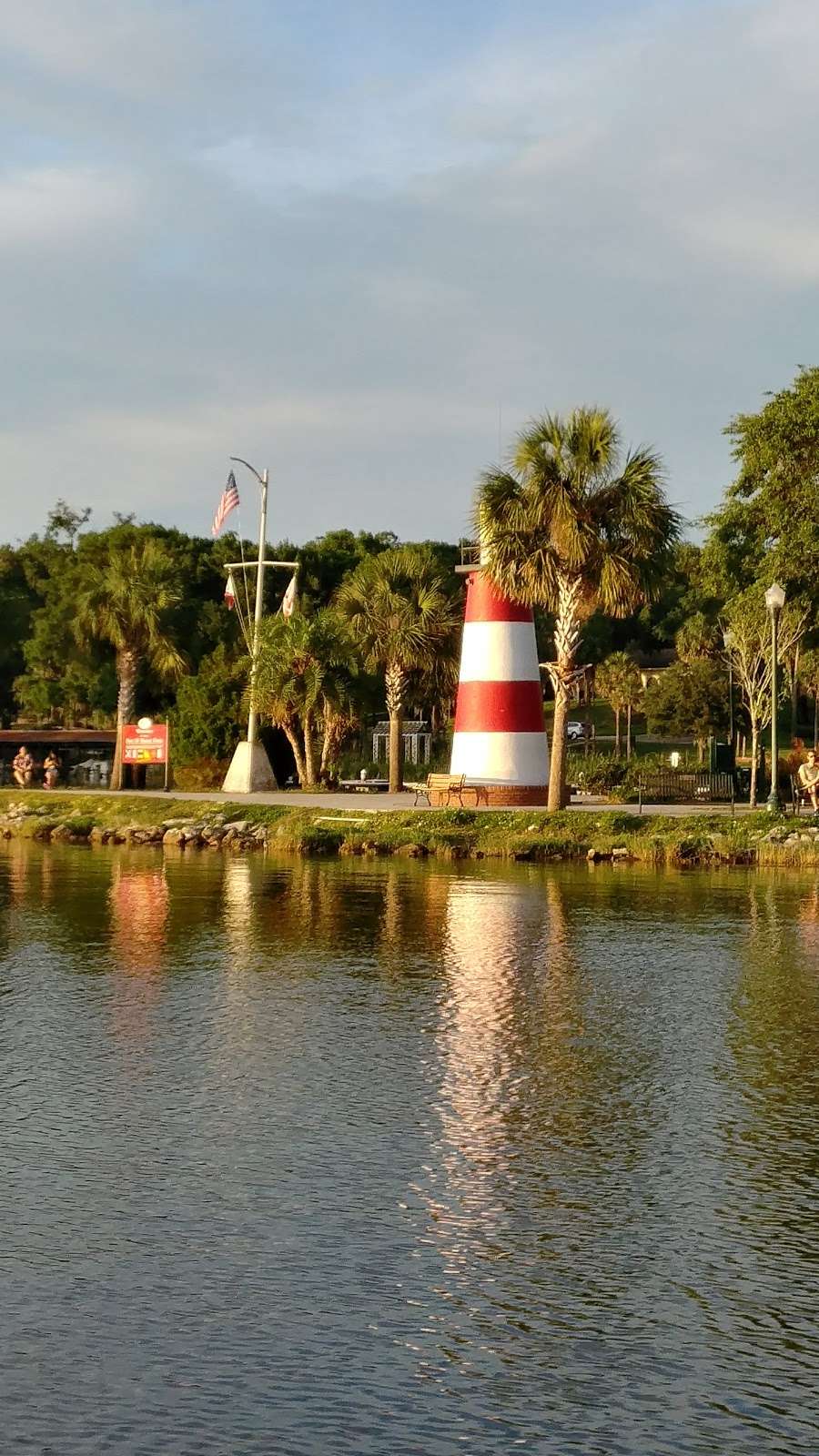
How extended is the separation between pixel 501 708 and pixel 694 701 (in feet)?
137

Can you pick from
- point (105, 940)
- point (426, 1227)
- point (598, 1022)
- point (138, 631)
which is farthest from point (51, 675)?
point (426, 1227)

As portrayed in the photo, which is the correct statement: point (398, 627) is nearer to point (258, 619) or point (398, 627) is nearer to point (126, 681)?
point (258, 619)

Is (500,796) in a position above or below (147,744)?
below

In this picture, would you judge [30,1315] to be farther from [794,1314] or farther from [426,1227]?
[794,1314]

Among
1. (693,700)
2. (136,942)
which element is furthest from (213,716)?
(693,700)

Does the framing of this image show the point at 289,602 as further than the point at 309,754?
No

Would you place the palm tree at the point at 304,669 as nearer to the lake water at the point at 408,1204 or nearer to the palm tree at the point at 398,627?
the palm tree at the point at 398,627

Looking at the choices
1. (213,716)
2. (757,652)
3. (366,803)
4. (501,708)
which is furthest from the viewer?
(757,652)

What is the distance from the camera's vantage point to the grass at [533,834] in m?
36.3

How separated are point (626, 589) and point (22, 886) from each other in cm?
1627

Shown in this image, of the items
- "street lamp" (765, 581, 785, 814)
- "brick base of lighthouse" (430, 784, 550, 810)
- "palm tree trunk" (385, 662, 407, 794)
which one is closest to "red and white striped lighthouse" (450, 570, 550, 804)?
"brick base of lighthouse" (430, 784, 550, 810)

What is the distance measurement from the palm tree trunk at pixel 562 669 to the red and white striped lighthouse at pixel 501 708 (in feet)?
15.6

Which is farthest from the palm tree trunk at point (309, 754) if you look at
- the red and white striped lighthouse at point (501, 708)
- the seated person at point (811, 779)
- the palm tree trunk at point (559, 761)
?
the seated person at point (811, 779)

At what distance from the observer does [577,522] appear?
132 ft
